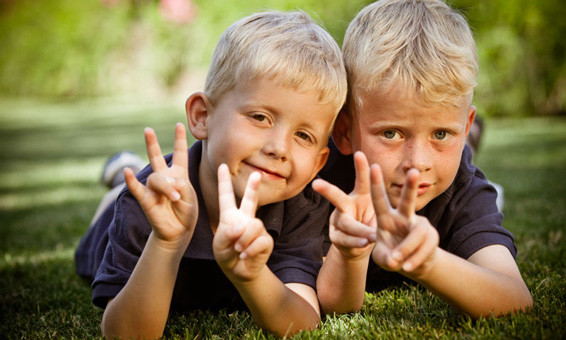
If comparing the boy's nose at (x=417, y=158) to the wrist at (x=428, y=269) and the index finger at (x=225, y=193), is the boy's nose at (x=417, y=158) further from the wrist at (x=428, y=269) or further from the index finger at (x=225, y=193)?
the index finger at (x=225, y=193)

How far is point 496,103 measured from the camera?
13.6 metres

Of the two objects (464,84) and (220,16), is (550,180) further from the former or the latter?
(220,16)

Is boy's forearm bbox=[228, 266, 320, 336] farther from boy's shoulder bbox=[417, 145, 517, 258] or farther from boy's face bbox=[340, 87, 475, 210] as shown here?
boy's shoulder bbox=[417, 145, 517, 258]

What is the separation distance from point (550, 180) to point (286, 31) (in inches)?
165

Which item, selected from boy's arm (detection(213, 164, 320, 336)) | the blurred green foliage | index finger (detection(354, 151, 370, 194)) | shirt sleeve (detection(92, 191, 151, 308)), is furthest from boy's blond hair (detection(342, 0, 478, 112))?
the blurred green foliage

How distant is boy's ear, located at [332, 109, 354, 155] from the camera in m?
2.19

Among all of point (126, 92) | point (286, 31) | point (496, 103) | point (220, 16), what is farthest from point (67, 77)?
point (286, 31)

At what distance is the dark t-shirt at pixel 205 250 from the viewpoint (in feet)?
6.40

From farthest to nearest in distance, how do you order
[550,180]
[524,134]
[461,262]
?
[524,134]
[550,180]
[461,262]

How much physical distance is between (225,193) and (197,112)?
56 centimetres

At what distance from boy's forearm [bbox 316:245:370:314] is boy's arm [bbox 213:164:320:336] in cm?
14

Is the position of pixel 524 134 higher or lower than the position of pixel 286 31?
lower

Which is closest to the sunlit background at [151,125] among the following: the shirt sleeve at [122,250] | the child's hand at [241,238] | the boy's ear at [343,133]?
the shirt sleeve at [122,250]

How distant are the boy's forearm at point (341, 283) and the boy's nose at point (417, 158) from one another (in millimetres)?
364
